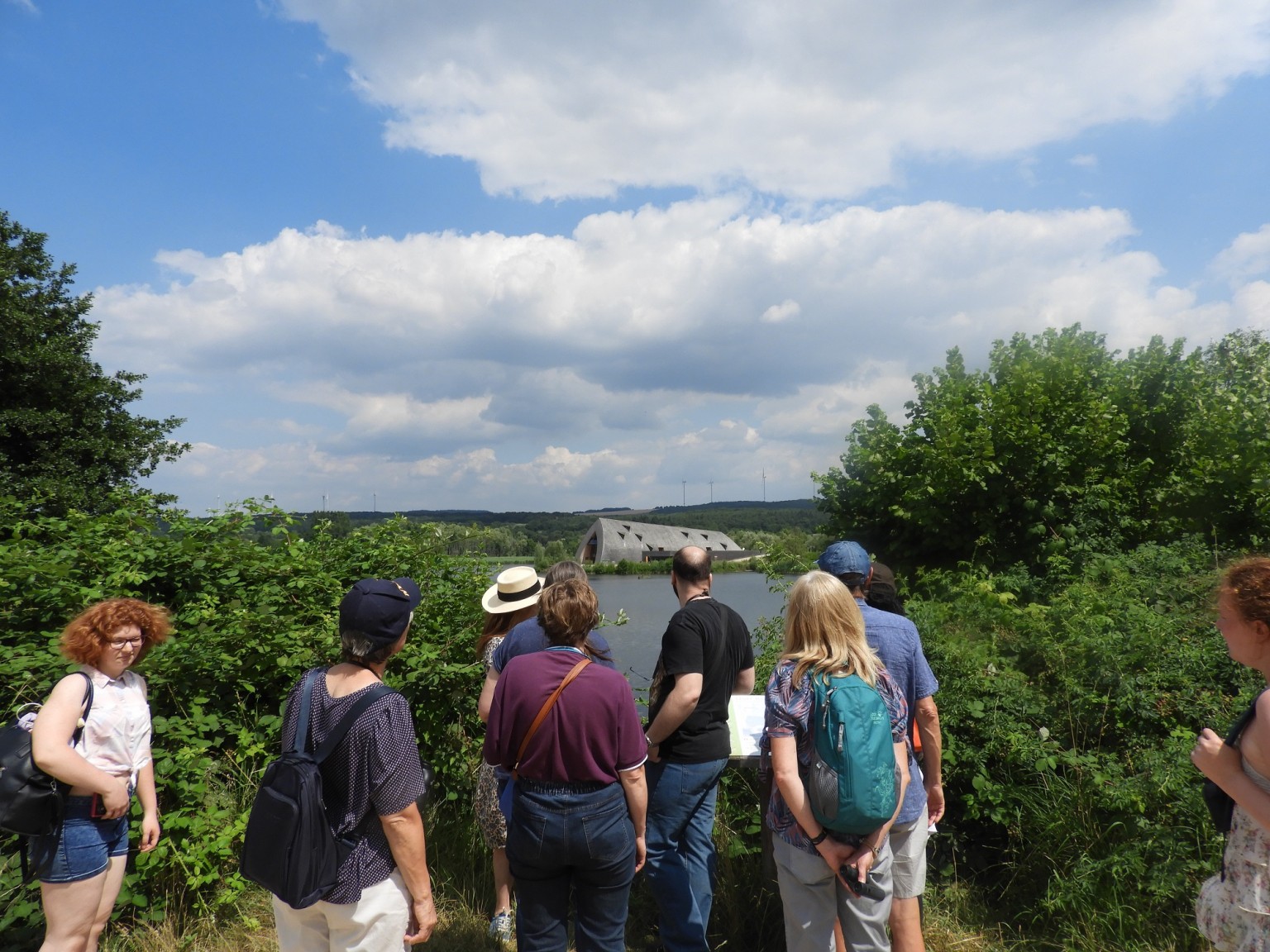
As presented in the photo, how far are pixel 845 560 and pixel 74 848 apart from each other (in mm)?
3285

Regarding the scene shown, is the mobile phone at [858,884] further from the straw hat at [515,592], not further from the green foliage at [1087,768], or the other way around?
the straw hat at [515,592]

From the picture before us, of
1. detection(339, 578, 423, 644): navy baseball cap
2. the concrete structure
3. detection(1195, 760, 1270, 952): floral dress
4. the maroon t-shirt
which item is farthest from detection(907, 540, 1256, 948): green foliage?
the concrete structure

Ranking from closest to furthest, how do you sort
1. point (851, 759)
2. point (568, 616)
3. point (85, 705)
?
1. point (851, 759)
2. point (568, 616)
3. point (85, 705)

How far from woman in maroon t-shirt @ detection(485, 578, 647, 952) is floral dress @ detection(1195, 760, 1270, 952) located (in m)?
1.79

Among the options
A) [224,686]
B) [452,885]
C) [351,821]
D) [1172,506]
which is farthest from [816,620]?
[1172,506]

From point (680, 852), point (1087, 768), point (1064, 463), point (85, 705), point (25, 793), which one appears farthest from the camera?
point (1064, 463)

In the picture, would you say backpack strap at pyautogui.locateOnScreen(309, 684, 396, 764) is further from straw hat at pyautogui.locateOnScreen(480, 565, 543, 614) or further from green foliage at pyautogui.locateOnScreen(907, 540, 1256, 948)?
green foliage at pyautogui.locateOnScreen(907, 540, 1256, 948)

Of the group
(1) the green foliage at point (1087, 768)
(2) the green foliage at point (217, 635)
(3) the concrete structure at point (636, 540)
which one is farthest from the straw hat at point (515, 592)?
(3) the concrete structure at point (636, 540)

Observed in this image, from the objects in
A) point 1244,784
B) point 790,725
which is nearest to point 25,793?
point 790,725

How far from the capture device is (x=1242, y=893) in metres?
2.25

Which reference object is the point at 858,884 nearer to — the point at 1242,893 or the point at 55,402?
the point at 1242,893

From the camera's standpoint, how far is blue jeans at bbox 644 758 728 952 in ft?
11.5

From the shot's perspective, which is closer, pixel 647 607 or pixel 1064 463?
pixel 647 607

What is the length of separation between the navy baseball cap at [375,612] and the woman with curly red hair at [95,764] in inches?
53.8
